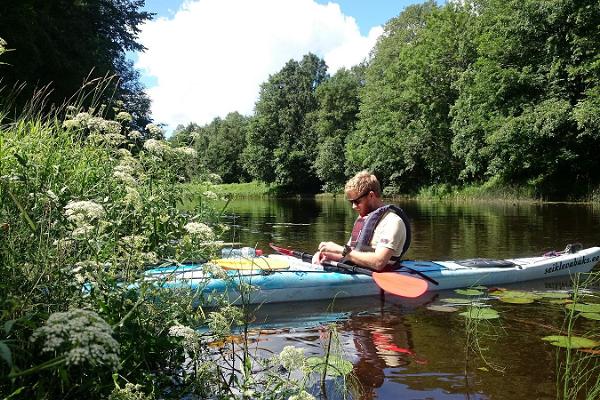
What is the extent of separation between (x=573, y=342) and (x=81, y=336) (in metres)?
3.85

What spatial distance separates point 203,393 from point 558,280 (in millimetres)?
6216

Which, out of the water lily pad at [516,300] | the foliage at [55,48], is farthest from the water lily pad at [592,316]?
the foliage at [55,48]

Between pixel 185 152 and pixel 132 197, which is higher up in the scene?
pixel 185 152

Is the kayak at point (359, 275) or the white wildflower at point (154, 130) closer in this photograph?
the white wildflower at point (154, 130)

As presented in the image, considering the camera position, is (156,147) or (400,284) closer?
(156,147)

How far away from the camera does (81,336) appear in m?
1.46

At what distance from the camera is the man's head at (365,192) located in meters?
6.16

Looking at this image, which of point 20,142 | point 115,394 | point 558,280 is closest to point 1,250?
point 115,394

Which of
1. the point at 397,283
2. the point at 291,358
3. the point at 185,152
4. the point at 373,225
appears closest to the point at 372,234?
the point at 373,225

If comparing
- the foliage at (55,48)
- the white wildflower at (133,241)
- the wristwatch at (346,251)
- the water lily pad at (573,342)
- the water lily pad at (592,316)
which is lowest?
the water lily pad at (573,342)

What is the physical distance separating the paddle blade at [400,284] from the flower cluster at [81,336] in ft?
13.1

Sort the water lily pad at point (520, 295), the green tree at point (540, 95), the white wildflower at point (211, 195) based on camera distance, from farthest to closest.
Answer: the green tree at point (540, 95), the water lily pad at point (520, 295), the white wildflower at point (211, 195)

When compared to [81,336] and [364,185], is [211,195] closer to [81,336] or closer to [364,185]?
[81,336]

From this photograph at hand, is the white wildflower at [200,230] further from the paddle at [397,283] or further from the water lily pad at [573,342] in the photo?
the paddle at [397,283]
